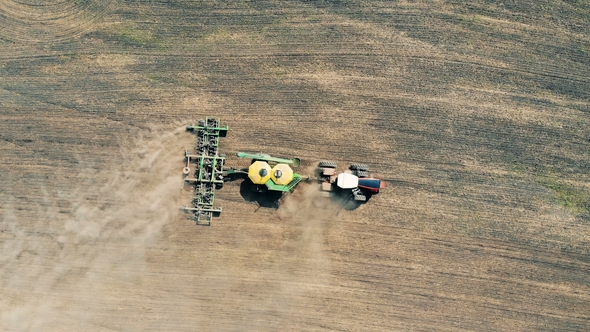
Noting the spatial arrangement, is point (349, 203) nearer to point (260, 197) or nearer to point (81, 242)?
point (260, 197)

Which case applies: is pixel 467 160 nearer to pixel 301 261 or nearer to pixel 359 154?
pixel 359 154

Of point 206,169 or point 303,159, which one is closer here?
point 206,169

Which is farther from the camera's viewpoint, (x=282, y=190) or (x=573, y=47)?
(x=573, y=47)

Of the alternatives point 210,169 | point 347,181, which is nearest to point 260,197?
point 210,169

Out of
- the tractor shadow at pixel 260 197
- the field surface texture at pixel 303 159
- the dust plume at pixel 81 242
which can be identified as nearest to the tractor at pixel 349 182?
the field surface texture at pixel 303 159

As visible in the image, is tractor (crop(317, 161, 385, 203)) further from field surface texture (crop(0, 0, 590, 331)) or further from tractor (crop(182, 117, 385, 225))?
field surface texture (crop(0, 0, 590, 331))

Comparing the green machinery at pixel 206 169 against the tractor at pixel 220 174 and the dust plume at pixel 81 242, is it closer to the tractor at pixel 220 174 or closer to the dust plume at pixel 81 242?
the tractor at pixel 220 174

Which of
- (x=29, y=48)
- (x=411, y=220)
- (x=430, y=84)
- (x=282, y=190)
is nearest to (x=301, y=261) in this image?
(x=282, y=190)
